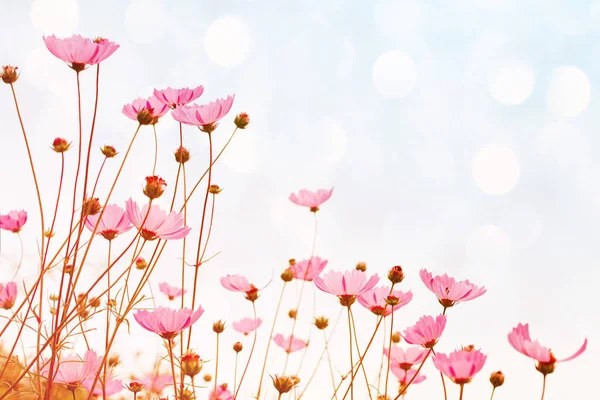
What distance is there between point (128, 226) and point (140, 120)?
9.2 inches

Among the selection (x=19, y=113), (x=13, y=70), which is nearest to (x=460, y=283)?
(x=19, y=113)

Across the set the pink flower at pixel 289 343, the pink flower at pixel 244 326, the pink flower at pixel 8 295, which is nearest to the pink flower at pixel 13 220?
the pink flower at pixel 8 295

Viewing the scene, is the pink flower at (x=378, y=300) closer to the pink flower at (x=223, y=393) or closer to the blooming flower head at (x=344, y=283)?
the blooming flower head at (x=344, y=283)

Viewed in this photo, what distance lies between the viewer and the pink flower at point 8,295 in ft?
4.96

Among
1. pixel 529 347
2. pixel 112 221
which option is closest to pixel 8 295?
pixel 112 221

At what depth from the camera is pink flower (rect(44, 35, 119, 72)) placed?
44.3 inches

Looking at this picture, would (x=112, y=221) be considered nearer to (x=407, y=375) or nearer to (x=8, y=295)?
(x=8, y=295)

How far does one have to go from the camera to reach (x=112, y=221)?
1.23m

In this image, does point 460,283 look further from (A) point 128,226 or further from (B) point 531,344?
(A) point 128,226

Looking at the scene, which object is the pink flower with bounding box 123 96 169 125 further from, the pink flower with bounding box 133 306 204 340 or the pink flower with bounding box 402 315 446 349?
the pink flower with bounding box 402 315 446 349

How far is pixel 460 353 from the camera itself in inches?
41.5

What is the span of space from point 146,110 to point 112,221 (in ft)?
0.83

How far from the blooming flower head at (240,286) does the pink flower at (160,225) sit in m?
0.61

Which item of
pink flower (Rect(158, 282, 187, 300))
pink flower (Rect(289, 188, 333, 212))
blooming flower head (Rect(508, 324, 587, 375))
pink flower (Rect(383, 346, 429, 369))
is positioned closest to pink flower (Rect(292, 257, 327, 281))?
pink flower (Rect(289, 188, 333, 212))
